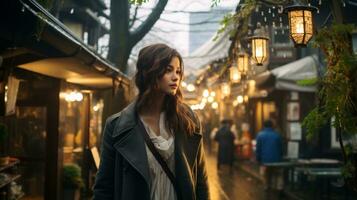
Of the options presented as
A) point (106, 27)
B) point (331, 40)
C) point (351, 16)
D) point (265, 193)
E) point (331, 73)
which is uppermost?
point (106, 27)

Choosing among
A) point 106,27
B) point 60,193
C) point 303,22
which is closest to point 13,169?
point 60,193

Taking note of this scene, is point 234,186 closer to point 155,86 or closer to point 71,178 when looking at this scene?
point 71,178

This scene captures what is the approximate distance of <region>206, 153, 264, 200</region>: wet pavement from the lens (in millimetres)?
14156

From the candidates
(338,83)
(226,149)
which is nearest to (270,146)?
(226,149)

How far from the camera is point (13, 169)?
7.98 meters

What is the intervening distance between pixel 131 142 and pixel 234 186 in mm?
13665

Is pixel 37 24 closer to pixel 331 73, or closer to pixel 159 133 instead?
pixel 159 133

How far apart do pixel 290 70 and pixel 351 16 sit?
463cm

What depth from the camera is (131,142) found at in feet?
10.2

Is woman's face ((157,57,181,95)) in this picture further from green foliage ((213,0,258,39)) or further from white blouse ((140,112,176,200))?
green foliage ((213,0,258,39))

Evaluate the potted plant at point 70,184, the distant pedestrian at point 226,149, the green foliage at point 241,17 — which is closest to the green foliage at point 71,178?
the potted plant at point 70,184

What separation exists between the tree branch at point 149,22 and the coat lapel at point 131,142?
1159cm

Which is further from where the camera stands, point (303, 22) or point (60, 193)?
point (60, 193)

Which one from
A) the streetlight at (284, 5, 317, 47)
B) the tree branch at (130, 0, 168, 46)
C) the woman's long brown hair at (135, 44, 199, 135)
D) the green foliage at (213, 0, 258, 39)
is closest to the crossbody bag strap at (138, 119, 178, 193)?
the woman's long brown hair at (135, 44, 199, 135)
